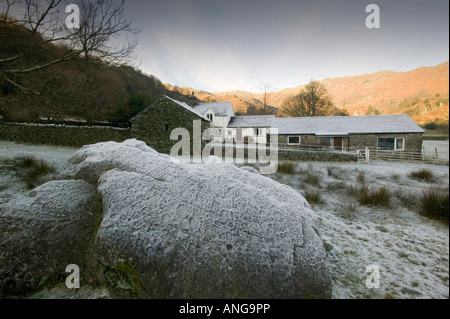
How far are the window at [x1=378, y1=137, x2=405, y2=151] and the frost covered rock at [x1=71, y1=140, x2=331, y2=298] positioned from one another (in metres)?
20.1

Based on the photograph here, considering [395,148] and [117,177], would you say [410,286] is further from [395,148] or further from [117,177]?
[395,148]

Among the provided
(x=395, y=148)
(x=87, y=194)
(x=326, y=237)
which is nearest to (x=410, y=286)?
(x=326, y=237)

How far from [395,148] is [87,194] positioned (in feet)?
74.2

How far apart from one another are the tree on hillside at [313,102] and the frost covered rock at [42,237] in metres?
31.5

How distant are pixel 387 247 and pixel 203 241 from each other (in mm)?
3353

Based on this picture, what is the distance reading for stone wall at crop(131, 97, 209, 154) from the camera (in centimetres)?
1360

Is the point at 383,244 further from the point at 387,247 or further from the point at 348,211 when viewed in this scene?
the point at 348,211

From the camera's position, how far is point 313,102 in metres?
28.0

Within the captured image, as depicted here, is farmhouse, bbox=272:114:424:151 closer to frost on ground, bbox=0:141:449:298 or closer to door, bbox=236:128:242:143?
door, bbox=236:128:242:143

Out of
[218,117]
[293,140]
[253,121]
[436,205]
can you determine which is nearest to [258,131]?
[253,121]

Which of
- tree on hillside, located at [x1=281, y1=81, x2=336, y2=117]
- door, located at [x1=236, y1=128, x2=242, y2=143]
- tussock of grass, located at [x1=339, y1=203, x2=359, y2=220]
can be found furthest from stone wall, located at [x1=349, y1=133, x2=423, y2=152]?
tussock of grass, located at [x1=339, y1=203, x2=359, y2=220]

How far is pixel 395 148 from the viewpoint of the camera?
53.2 ft

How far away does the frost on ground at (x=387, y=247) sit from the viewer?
218cm
